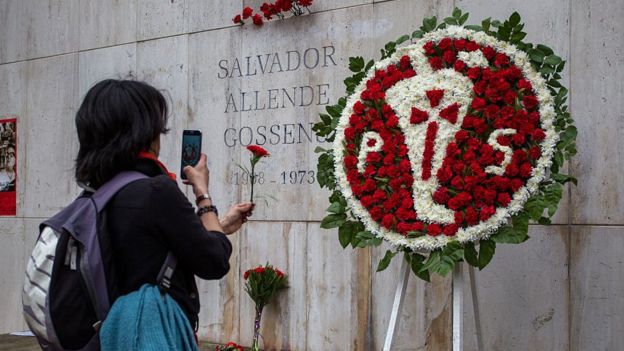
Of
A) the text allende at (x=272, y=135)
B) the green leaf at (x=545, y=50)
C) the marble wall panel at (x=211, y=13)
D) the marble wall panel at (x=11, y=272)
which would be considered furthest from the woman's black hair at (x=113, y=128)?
the marble wall panel at (x=11, y=272)

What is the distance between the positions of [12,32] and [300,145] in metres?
4.49

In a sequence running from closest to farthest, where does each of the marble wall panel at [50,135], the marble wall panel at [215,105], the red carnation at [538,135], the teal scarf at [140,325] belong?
the teal scarf at [140,325] → the red carnation at [538,135] → the marble wall panel at [215,105] → the marble wall panel at [50,135]

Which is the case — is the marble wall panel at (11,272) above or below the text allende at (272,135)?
below

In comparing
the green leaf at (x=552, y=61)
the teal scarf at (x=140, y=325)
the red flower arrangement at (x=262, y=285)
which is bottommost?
the red flower arrangement at (x=262, y=285)

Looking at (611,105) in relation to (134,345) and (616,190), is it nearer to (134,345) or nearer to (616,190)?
(616,190)

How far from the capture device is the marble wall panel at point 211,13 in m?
7.52

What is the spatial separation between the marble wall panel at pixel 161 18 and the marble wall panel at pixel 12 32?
1.94 m

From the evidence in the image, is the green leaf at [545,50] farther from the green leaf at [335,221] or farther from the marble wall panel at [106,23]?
the marble wall panel at [106,23]

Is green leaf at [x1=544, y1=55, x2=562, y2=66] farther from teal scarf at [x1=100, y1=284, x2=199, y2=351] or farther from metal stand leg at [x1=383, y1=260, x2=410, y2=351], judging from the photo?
teal scarf at [x1=100, y1=284, x2=199, y2=351]

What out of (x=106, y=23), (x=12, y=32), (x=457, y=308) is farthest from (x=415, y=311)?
(x=12, y=32)

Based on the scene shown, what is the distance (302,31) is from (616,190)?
9.94 ft

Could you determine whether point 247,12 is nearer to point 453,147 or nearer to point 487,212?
point 453,147

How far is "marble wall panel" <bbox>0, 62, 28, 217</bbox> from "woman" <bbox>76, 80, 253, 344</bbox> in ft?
22.2

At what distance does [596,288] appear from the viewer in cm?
540
